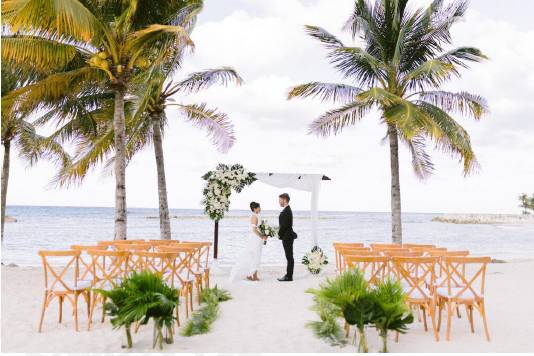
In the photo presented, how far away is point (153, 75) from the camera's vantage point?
33.9 feet

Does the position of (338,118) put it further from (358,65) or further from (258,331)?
(258,331)

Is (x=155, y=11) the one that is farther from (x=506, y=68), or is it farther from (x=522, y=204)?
(x=522, y=204)

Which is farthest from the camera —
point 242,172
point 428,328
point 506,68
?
point 506,68

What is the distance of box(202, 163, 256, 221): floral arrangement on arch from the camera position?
1219 cm

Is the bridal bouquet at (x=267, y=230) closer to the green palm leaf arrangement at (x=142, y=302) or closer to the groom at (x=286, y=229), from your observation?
the groom at (x=286, y=229)

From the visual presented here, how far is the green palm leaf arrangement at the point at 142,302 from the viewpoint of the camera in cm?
489

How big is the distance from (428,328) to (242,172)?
6.77 m

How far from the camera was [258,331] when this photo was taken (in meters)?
6.08

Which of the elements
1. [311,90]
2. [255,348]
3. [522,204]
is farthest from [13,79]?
[522,204]

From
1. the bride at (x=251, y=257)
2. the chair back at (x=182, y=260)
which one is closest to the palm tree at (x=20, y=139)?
the bride at (x=251, y=257)

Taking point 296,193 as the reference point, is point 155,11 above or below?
above

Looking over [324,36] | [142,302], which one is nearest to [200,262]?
[142,302]

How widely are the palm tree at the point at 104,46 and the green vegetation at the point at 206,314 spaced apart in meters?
3.75

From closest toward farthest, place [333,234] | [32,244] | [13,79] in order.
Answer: [13,79], [32,244], [333,234]
